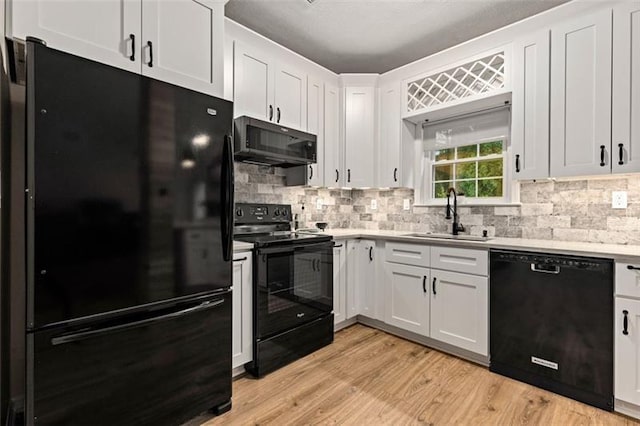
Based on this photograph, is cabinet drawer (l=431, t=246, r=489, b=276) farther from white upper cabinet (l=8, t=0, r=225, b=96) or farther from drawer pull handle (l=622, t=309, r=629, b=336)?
white upper cabinet (l=8, t=0, r=225, b=96)

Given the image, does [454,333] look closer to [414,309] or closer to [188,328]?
[414,309]

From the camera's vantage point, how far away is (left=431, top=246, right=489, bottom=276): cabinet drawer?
237 centimetres

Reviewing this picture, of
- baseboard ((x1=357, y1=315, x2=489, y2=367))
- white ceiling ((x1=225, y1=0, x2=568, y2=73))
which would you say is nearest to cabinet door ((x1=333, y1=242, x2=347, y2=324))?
baseboard ((x1=357, y1=315, x2=489, y2=367))

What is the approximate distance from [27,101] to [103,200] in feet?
1.44

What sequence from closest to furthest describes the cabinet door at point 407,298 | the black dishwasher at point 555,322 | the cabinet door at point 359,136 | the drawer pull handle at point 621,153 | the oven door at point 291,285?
the black dishwasher at point 555,322 → the drawer pull handle at point 621,153 → the oven door at point 291,285 → the cabinet door at point 407,298 → the cabinet door at point 359,136

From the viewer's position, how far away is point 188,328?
1.68m

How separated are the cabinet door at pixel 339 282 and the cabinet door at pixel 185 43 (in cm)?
165

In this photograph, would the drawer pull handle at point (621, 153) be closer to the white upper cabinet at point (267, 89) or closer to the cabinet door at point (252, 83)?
the white upper cabinet at point (267, 89)

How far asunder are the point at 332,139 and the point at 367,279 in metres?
1.43

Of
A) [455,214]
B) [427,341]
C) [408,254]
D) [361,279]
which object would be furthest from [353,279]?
[455,214]

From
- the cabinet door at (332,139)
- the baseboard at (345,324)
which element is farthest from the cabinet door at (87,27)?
the baseboard at (345,324)

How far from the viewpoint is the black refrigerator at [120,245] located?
126 centimetres

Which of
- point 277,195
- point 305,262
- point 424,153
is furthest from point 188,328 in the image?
point 424,153

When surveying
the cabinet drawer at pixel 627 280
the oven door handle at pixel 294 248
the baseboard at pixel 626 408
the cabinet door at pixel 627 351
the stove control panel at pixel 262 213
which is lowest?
the baseboard at pixel 626 408
